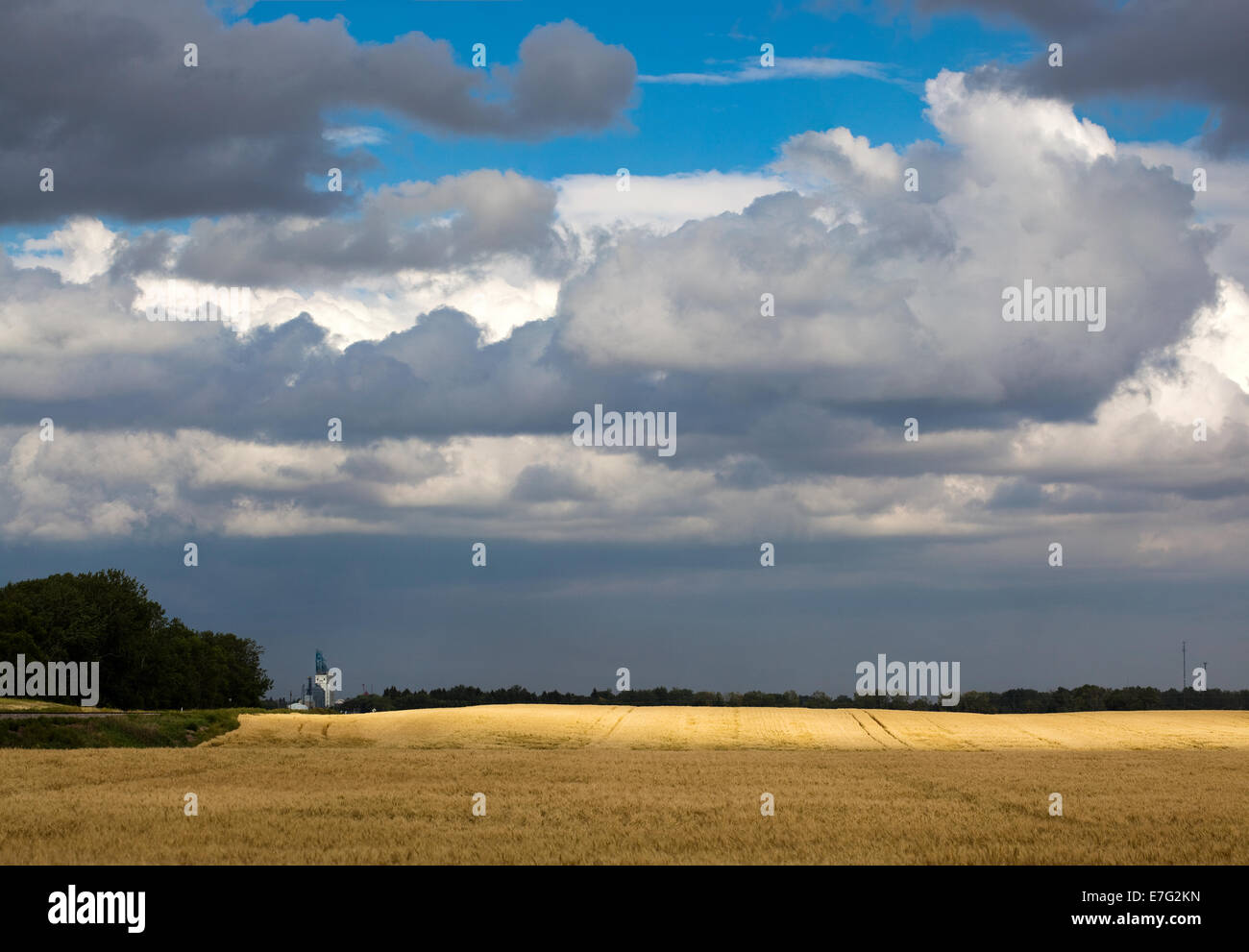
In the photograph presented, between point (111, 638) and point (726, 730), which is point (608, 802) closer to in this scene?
point (726, 730)

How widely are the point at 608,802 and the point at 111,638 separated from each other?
112 meters

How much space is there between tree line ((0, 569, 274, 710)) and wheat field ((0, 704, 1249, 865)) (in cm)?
6603

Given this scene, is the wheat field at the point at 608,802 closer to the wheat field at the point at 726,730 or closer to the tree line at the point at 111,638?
the wheat field at the point at 726,730

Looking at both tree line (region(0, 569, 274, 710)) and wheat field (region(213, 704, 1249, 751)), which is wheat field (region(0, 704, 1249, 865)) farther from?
tree line (region(0, 569, 274, 710))

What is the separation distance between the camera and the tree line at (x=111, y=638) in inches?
4710

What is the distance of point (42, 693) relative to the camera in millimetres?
106750

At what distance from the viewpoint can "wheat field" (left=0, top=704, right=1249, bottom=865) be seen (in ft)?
81.0

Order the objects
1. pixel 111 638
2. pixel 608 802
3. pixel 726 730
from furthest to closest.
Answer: pixel 111 638, pixel 726 730, pixel 608 802

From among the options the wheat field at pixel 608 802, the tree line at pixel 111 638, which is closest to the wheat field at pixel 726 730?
the wheat field at pixel 608 802

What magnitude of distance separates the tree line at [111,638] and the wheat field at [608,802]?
217ft

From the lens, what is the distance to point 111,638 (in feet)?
423

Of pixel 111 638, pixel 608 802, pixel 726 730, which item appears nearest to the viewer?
pixel 608 802

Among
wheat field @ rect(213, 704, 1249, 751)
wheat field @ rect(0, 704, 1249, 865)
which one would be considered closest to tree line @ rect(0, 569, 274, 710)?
wheat field @ rect(213, 704, 1249, 751)

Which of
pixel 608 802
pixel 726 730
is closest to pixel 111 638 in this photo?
pixel 726 730
